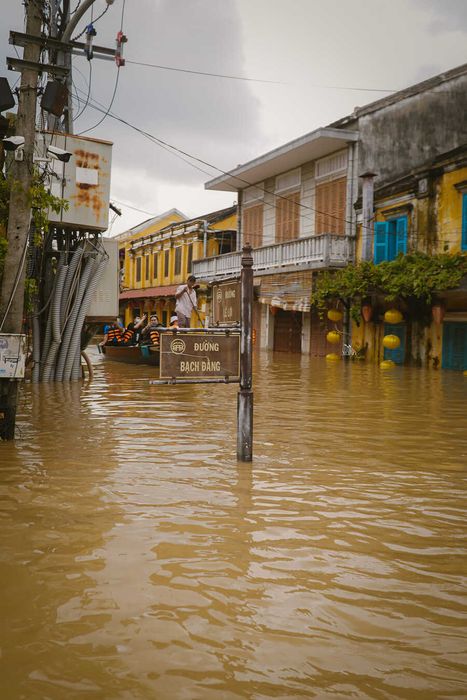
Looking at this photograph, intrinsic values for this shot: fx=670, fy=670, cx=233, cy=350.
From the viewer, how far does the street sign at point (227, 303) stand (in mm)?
6336

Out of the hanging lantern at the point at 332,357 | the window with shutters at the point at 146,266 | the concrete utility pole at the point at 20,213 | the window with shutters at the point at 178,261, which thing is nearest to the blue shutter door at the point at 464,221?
the hanging lantern at the point at 332,357

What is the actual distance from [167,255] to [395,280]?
2324cm

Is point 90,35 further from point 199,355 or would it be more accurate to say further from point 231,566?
point 231,566

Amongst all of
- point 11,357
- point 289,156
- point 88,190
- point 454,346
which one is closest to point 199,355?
point 11,357

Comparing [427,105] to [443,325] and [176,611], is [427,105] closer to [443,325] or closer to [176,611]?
[443,325]

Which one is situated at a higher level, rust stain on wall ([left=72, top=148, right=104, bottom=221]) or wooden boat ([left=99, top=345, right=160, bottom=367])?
rust stain on wall ([left=72, top=148, right=104, bottom=221])

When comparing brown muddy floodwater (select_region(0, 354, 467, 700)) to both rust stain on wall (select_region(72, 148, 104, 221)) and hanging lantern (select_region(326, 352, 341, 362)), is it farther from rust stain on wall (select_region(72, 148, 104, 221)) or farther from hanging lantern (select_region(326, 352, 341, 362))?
hanging lantern (select_region(326, 352, 341, 362))

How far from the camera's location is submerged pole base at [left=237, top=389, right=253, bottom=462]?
5.96 m

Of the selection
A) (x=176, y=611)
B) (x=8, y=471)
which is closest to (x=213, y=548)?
(x=176, y=611)

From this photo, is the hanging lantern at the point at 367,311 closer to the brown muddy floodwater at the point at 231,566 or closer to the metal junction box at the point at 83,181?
the metal junction box at the point at 83,181

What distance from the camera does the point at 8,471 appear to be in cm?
547

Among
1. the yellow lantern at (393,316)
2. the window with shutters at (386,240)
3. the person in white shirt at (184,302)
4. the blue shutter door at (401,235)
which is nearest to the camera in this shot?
the person in white shirt at (184,302)

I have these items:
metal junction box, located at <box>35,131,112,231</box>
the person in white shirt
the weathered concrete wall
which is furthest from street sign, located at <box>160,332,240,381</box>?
the weathered concrete wall

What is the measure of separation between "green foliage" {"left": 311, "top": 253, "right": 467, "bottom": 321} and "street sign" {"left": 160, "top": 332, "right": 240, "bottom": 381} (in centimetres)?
1237
